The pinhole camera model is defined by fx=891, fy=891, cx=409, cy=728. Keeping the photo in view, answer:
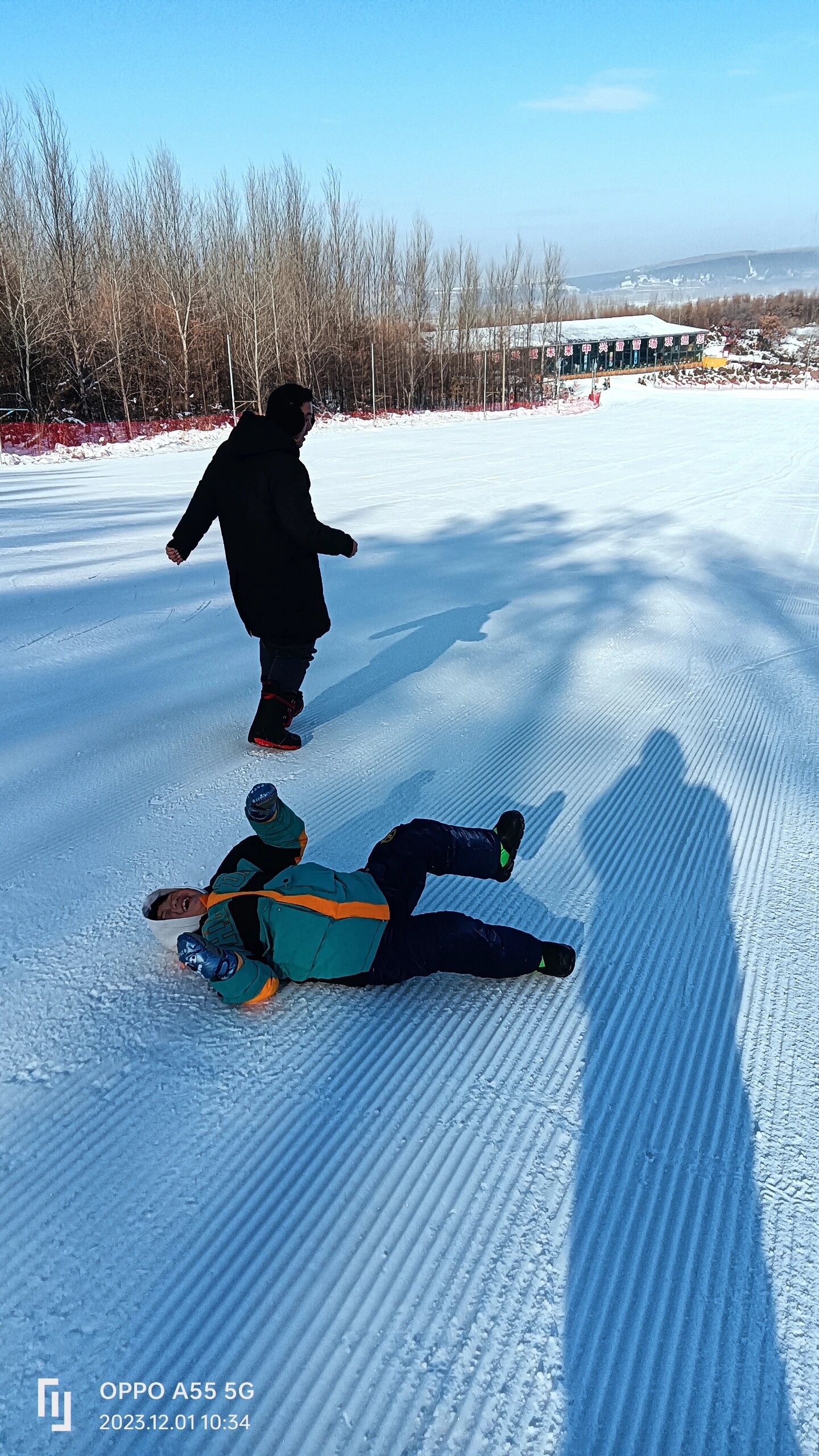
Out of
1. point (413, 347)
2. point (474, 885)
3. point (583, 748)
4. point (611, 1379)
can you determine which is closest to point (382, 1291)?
point (611, 1379)

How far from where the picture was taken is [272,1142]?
5.98 ft

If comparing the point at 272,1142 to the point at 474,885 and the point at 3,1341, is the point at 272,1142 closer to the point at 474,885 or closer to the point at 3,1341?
the point at 3,1341

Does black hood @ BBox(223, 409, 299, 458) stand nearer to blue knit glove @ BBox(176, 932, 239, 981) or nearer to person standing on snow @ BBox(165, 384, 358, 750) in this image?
person standing on snow @ BBox(165, 384, 358, 750)

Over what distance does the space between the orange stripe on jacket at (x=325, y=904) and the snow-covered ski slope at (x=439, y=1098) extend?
256 millimetres

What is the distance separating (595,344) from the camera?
61625 mm

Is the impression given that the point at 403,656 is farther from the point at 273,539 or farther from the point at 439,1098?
the point at 439,1098

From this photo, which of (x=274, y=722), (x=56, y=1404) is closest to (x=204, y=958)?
(x=56, y=1404)

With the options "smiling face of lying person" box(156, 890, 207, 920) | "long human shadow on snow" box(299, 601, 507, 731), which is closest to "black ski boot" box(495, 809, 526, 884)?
"smiling face of lying person" box(156, 890, 207, 920)

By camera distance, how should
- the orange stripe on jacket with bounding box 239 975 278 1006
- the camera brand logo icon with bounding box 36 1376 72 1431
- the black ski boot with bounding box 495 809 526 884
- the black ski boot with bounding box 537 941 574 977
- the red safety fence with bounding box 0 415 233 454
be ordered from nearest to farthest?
the camera brand logo icon with bounding box 36 1376 72 1431, the orange stripe on jacket with bounding box 239 975 278 1006, the black ski boot with bounding box 537 941 574 977, the black ski boot with bounding box 495 809 526 884, the red safety fence with bounding box 0 415 233 454

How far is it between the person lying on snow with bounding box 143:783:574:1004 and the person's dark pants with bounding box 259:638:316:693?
149 centimetres

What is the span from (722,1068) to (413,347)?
135 ft

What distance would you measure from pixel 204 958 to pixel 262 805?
17.9 inches

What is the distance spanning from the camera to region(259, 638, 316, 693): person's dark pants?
3756mm

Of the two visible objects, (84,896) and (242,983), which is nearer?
(242,983)
